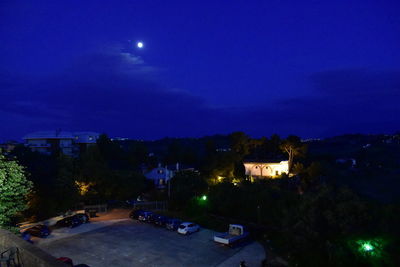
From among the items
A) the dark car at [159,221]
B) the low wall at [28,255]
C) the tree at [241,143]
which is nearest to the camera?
the low wall at [28,255]

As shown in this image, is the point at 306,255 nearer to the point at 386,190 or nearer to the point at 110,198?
the point at 386,190

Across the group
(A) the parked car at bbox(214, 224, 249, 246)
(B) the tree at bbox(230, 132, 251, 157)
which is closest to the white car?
(A) the parked car at bbox(214, 224, 249, 246)

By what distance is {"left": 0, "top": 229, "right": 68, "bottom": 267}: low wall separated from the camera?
5.61 metres

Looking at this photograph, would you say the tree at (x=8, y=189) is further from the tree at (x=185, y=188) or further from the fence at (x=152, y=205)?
the tree at (x=185, y=188)

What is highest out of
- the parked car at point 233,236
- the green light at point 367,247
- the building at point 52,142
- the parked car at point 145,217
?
the building at point 52,142

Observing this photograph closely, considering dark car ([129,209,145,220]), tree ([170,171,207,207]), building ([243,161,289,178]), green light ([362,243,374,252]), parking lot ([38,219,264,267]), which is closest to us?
green light ([362,243,374,252])

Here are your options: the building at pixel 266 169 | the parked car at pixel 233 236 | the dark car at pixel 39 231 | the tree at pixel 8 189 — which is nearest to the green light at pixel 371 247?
the parked car at pixel 233 236

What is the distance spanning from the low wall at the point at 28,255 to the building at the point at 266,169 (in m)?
33.2

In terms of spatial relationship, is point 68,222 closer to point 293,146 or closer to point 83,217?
point 83,217

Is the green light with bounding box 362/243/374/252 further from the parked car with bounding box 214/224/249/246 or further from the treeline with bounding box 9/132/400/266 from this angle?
the parked car with bounding box 214/224/249/246

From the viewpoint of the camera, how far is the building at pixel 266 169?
3800 centimetres

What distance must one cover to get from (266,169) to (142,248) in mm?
23845

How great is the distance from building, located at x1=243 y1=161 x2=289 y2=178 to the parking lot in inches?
679

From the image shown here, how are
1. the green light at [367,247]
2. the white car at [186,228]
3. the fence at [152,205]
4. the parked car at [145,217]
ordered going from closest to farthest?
the green light at [367,247]
the white car at [186,228]
the parked car at [145,217]
the fence at [152,205]
